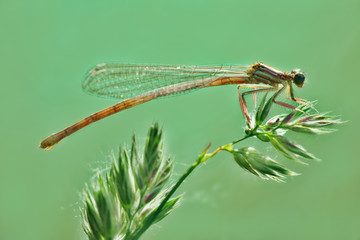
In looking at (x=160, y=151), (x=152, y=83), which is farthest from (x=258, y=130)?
(x=152, y=83)

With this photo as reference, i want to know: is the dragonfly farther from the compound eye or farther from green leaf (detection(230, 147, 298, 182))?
green leaf (detection(230, 147, 298, 182))

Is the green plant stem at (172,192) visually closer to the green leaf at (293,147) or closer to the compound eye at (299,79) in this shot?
the green leaf at (293,147)

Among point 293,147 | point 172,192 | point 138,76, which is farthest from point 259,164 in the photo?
point 138,76


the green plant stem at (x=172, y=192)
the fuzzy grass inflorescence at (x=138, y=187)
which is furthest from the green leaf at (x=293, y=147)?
the green plant stem at (x=172, y=192)

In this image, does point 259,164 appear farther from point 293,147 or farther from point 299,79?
point 299,79

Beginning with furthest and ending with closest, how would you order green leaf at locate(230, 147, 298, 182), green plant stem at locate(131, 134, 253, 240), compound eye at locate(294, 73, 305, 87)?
compound eye at locate(294, 73, 305, 87), green leaf at locate(230, 147, 298, 182), green plant stem at locate(131, 134, 253, 240)

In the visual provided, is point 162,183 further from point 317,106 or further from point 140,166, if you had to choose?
point 317,106

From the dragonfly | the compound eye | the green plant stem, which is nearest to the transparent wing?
the dragonfly
